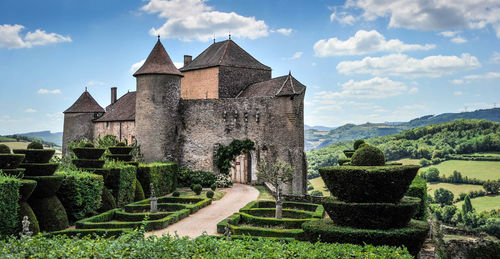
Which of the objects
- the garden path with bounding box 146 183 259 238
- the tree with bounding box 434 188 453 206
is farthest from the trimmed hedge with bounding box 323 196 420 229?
the tree with bounding box 434 188 453 206

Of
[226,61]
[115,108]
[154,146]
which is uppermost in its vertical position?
[226,61]

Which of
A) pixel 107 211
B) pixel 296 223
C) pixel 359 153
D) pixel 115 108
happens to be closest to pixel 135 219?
pixel 107 211

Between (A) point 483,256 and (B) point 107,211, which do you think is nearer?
(B) point 107,211

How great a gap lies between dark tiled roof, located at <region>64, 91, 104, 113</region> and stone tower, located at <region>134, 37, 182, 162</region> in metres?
11.4

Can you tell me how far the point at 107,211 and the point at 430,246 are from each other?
15.4 metres

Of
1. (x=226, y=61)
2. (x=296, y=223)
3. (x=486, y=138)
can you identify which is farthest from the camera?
(x=486, y=138)

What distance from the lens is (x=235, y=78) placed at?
39.4m

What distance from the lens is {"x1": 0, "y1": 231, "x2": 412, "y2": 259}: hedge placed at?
30.2ft

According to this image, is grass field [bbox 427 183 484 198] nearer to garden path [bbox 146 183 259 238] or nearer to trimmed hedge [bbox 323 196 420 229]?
garden path [bbox 146 183 259 238]

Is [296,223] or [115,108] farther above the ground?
[115,108]

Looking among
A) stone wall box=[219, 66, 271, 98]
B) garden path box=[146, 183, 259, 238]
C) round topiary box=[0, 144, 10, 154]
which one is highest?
stone wall box=[219, 66, 271, 98]

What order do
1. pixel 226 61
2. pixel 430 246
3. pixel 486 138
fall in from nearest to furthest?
1. pixel 430 246
2. pixel 226 61
3. pixel 486 138

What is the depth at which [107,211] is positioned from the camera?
23.4 m

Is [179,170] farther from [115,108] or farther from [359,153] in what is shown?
[359,153]
